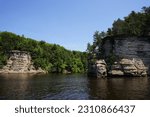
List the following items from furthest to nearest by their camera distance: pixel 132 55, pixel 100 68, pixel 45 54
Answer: pixel 45 54 → pixel 132 55 → pixel 100 68

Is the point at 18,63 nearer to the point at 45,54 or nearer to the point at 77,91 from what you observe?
the point at 45,54

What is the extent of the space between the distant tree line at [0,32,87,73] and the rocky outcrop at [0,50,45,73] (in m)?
2.51

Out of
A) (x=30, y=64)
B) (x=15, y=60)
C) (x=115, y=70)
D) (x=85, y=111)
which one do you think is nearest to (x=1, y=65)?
(x=15, y=60)

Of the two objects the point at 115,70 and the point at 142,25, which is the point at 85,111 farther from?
the point at 142,25

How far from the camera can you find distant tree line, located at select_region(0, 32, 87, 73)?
128500mm

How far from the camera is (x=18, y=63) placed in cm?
12325

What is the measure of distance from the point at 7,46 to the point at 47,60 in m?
27.6

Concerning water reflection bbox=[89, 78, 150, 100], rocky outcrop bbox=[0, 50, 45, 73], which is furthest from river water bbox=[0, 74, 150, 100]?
rocky outcrop bbox=[0, 50, 45, 73]

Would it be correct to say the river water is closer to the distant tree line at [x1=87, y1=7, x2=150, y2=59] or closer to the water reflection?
the water reflection

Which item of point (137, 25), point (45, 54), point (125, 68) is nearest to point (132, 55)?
point (125, 68)

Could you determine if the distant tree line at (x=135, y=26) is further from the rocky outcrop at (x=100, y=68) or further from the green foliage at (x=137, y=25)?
the rocky outcrop at (x=100, y=68)

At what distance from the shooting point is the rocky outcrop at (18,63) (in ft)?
398

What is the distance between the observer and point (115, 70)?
7481cm

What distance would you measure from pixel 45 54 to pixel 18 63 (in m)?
27.1
